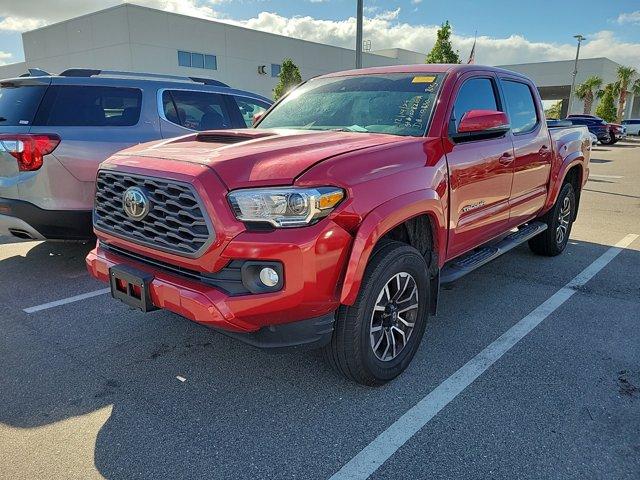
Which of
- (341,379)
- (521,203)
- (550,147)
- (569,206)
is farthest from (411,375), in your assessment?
(569,206)

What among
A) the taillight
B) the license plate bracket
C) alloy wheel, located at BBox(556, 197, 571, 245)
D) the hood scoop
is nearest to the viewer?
the license plate bracket

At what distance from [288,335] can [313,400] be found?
0.61m

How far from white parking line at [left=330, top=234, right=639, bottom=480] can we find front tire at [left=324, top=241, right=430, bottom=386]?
29 cm

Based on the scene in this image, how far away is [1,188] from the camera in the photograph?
465cm

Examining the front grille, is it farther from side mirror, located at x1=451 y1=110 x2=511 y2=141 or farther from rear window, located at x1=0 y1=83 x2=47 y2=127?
rear window, located at x1=0 y1=83 x2=47 y2=127

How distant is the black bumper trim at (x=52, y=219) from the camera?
458 centimetres

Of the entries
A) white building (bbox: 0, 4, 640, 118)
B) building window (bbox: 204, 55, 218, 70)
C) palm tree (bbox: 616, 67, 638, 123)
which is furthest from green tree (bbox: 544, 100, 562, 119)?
building window (bbox: 204, 55, 218, 70)

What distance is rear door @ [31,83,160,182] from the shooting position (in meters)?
4.69

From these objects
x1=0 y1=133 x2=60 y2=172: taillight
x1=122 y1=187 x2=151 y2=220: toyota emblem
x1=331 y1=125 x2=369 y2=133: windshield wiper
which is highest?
x1=331 y1=125 x2=369 y2=133: windshield wiper

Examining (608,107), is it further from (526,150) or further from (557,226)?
(526,150)

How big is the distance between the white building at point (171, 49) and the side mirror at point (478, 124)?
109 feet

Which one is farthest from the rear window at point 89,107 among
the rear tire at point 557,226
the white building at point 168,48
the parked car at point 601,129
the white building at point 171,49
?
the white building at point 171,49

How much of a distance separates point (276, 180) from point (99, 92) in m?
3.63

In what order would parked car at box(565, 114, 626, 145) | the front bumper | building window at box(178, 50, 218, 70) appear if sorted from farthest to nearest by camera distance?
building window at box(178, 50, 218, 70) → parked car at box(565, 114, 626, 145) → the front bumper
